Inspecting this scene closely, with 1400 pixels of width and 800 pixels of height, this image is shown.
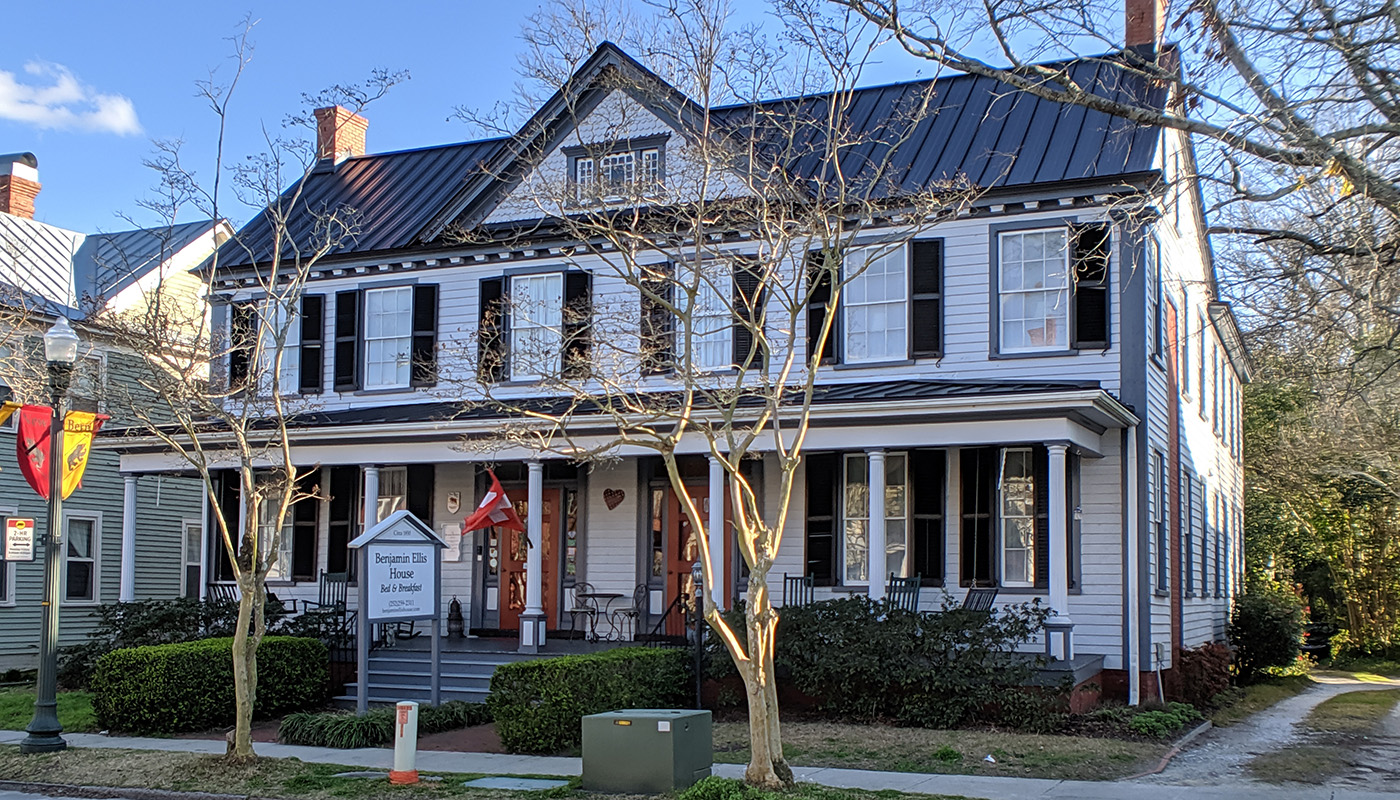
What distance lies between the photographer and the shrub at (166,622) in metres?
19.1

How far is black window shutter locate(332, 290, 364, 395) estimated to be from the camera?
2198cm

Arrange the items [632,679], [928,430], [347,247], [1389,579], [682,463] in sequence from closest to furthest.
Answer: [632,679] < [928,430] < [682,463] < [347,247] < [1389,579]

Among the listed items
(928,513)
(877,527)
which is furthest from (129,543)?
(928,513)

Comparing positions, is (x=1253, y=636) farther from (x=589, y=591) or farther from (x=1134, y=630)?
(x=589, y=591)

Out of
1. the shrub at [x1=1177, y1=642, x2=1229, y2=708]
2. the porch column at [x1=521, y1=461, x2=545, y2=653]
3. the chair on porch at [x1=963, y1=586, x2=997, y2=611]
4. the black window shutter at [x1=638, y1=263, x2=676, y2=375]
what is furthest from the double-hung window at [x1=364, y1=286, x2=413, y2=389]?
the shrub at [x1=1177, y1=642, x2=1229, y2=708]

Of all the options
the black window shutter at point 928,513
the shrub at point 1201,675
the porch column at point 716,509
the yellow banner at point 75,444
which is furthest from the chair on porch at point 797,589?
the yellow banner at point 75,444

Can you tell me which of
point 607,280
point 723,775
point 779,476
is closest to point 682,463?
point 779,476

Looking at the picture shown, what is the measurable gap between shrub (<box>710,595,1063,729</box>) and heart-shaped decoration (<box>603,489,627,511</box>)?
4.77 metres

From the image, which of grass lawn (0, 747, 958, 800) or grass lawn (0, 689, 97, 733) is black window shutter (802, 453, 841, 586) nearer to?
grass lawn (0, 747, 958, 800)

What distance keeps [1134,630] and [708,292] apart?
7.22 meters

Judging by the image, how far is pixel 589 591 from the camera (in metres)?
20.1

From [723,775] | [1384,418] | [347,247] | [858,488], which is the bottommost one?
[723,775]

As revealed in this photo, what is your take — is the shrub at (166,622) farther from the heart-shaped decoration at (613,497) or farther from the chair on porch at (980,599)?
the chair on porch at (980,599)

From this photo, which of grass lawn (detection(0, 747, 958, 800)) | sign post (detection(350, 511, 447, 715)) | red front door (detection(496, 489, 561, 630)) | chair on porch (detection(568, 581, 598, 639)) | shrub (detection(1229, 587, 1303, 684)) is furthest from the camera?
shrub (detection(1229, 587, 1303, 684))
